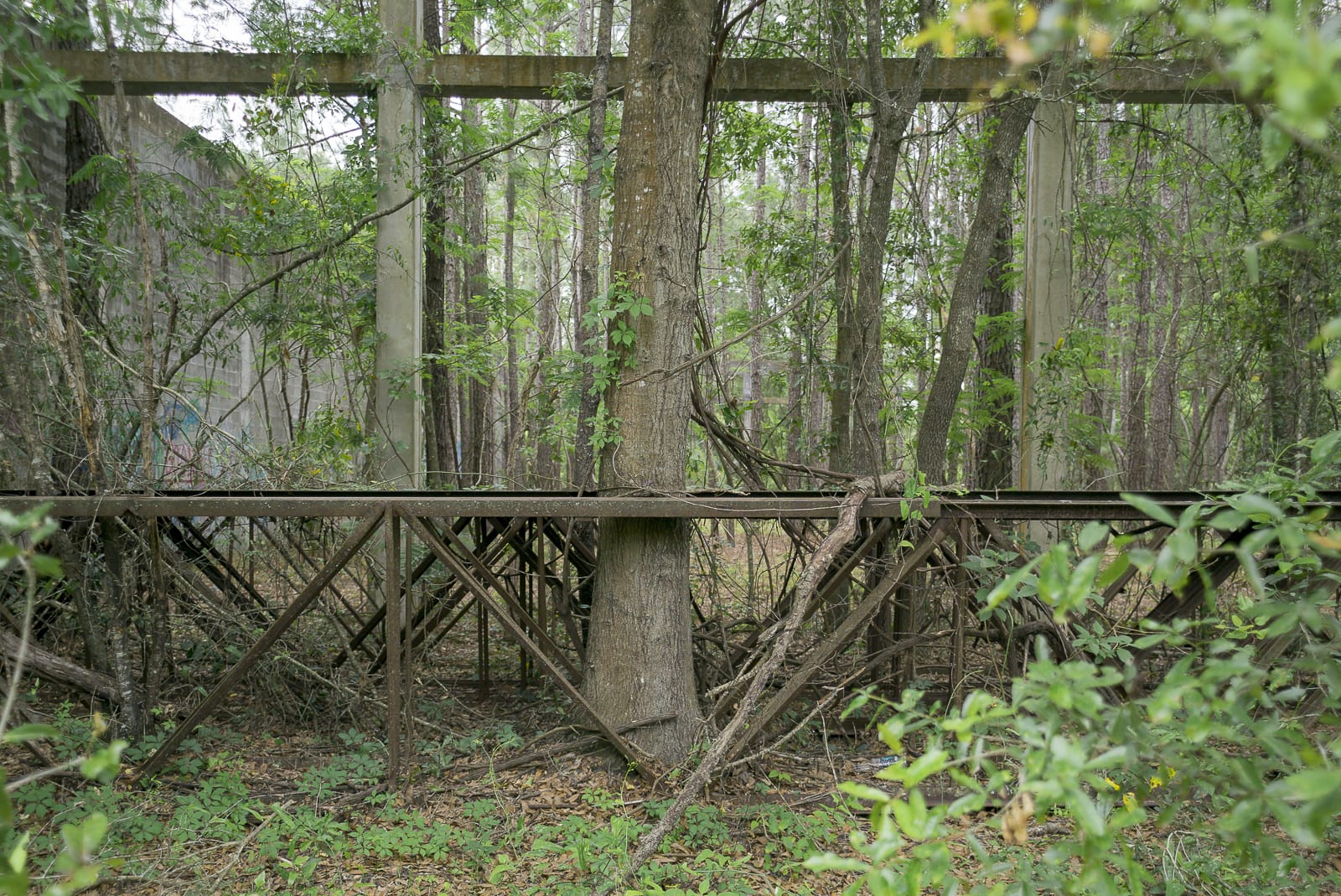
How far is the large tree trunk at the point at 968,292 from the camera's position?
712cm

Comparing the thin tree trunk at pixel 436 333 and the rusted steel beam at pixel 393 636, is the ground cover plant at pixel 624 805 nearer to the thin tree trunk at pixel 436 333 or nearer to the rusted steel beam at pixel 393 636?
the rusted steel beam at pixel 393 636

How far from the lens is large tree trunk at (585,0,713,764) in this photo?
528 cm

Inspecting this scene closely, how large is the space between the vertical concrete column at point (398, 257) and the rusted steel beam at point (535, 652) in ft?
7.92

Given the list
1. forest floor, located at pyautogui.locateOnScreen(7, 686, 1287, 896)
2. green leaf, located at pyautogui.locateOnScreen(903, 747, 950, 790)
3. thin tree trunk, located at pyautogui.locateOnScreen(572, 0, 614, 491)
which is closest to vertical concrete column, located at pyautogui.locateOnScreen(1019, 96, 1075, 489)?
forest floor, located at pyautogui.locateOnScreen(7, 686, 1287, 896)

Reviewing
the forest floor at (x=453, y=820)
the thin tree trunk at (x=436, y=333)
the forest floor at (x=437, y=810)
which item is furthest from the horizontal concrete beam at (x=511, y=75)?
the forest floor at (x=453, y=820)

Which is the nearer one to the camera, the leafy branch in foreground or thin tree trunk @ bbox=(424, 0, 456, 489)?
the leafy branch in foreground

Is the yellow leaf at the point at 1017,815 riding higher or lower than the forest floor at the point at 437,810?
higher

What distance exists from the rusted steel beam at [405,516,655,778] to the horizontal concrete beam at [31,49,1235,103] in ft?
14.2

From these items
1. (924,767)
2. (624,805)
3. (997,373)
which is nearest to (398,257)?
(624,805)

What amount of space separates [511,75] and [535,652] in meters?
5.24

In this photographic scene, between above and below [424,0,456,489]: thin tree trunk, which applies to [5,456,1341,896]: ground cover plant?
below

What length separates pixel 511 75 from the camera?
7.67 m

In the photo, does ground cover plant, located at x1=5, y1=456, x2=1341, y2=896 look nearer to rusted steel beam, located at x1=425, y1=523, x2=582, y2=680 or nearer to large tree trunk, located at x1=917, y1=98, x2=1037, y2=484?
rusted steel beam, located at x1=425, y1=523, x2=582, y2=680

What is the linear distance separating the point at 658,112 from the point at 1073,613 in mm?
3975
